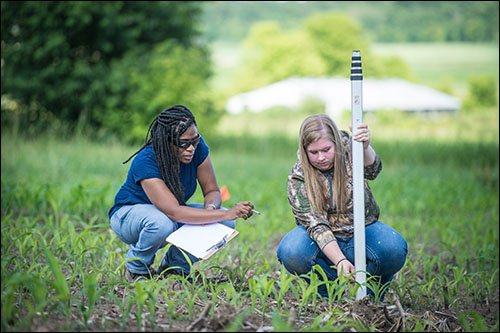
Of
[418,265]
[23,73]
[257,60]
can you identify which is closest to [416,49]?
[257,60]

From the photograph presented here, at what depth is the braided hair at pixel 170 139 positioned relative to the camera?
4.31 meters

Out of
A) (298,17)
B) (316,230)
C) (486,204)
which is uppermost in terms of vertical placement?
(298,17)

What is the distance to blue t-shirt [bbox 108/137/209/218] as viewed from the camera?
4352 mm

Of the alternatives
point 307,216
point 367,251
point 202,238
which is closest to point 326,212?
point 307,216

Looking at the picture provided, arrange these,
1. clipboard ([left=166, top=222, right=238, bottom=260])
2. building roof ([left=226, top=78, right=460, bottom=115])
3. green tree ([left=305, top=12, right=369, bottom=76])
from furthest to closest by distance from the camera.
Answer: green tree ([left=305, top=12, right=369, bottom=76]) → building roof ([left=226, top=78, right=460, bottom=115]) → clipboard ([left=166, top=222, right=238, bottom=260])

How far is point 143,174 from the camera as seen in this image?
170 inches

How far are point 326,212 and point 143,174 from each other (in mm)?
1037

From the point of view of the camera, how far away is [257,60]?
30.8 metres

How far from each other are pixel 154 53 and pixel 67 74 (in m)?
2.04

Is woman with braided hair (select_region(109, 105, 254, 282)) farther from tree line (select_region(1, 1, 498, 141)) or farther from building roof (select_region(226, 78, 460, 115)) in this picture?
building roof (select_region(226, 78, 460, 115))

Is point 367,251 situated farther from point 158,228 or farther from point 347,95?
point 347,95

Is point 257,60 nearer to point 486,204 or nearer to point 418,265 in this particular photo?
point 486,204

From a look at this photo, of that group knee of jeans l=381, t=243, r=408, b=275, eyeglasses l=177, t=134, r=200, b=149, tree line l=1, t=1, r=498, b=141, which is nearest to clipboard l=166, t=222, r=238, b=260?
eyeglasses l=177, t=134, r=200, b=149

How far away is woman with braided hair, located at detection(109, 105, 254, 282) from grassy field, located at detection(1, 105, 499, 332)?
0.21 meters
